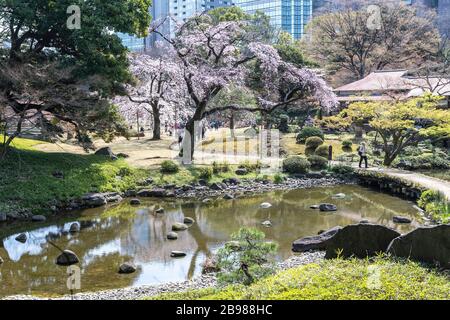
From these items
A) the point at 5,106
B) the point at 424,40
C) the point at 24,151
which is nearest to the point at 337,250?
the point at 5,106

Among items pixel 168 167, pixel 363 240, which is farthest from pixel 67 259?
pixel 168 167

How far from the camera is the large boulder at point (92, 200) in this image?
17.7 metres

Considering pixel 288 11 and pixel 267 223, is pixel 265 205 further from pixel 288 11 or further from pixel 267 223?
pixel 288 11

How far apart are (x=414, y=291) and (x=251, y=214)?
432 inches

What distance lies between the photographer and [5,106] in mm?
17109

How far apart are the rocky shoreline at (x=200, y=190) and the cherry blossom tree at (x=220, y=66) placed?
3.88 meters

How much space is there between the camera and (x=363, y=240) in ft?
28.2

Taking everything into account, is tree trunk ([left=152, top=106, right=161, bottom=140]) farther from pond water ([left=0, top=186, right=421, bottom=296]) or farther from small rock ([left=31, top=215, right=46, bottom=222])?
small rock ([left=31, top=215, right=46, bottom=222])

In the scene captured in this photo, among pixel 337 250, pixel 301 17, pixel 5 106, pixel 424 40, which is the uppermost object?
pixel 301 17

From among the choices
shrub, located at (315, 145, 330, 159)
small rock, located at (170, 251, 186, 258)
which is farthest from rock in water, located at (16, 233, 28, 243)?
shrub, located at (315, 145, 330, 159)

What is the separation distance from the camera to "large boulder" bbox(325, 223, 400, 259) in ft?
27.8

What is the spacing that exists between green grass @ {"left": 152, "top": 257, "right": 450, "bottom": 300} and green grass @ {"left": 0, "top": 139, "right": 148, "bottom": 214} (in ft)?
35.1

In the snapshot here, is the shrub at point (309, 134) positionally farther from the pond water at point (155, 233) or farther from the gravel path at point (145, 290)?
the gravel path at point (145, 290)
